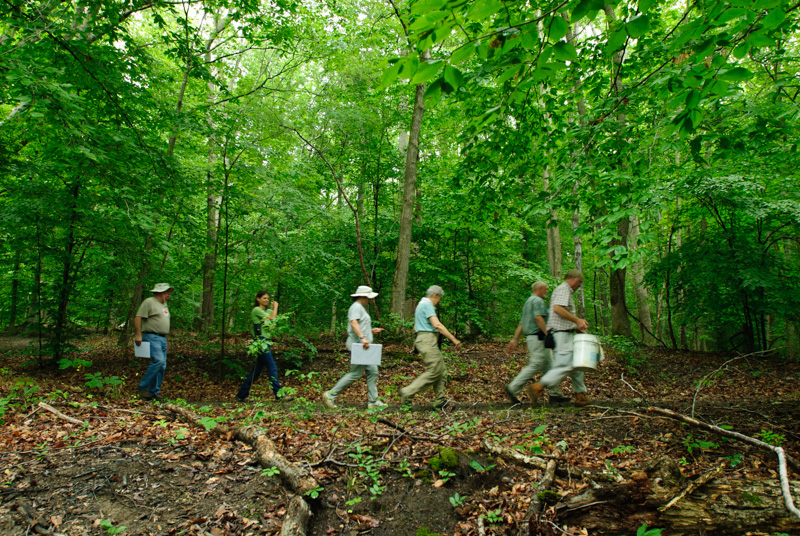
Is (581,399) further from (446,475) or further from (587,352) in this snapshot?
(446,475)

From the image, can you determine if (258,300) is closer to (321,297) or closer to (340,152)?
(321,297)

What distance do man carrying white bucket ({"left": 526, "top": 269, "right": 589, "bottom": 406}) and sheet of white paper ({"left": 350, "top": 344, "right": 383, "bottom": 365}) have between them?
2367 millimetres

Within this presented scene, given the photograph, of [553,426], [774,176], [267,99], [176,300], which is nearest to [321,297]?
[176,300]

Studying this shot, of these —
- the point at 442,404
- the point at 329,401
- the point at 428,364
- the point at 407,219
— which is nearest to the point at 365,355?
the point at 329,401

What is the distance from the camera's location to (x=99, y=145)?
6.38 m

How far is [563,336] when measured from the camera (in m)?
5.93

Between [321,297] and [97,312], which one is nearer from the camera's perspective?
[97,312]

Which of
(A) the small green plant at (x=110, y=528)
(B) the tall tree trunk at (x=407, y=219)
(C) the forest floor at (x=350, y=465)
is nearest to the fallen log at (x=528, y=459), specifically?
(C) the forest floor at (x=350, y=465)

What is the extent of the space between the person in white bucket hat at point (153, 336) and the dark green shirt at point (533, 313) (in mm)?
5943

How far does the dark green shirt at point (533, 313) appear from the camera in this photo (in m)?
6.27

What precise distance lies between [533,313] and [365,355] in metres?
2.70

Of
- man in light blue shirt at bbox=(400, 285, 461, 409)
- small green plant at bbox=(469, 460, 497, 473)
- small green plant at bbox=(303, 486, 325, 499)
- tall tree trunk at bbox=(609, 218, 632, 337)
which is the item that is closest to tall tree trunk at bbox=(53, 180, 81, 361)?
man in light blue shirt at bbox=(400, 285, 461, 409)

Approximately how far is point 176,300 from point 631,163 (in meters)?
12.8

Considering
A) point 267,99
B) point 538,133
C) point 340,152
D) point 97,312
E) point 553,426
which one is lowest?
point 553,426
